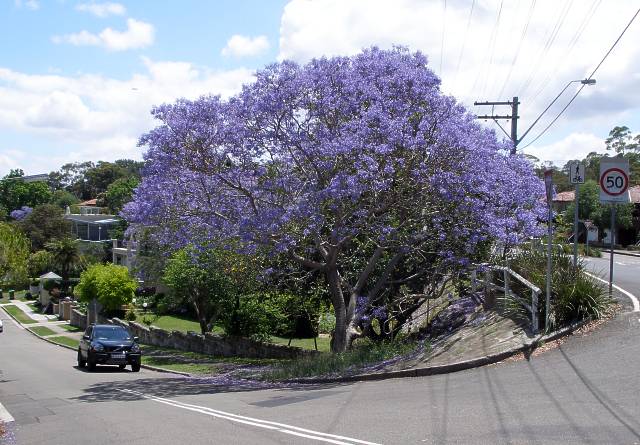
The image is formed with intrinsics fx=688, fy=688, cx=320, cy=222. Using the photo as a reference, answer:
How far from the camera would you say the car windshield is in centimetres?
2461

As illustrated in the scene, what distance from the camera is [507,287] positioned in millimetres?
15945

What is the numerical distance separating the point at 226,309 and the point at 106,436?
19733mm

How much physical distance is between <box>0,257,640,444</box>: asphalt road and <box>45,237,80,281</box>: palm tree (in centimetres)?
5356

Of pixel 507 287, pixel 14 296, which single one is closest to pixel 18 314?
pixel 14 296

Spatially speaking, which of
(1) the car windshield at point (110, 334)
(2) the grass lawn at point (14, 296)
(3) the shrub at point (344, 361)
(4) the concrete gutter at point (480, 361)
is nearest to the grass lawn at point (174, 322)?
(1) the car windshield at point (110, 334)

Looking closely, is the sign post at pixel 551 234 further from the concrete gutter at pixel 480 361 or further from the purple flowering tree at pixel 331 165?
the purple flowering tree at pixel 331 165

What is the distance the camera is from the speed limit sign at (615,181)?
14.2 m

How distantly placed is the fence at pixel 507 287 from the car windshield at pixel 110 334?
1268 centimetres

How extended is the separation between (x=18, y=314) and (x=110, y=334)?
41.3 m

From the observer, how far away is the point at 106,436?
10.2 meters

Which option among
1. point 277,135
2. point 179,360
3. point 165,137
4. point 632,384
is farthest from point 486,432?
point 179,360

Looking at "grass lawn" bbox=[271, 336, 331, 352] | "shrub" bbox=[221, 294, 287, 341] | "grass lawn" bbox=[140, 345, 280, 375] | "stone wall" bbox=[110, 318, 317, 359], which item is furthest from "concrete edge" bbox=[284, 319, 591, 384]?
"grass lawn" bbox=[271, 336, 331, 352]

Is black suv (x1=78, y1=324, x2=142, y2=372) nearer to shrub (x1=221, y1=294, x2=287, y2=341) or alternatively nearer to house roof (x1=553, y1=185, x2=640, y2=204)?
shrub (x1=221, y1=294, x2=287, y2=341)

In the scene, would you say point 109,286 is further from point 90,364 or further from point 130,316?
point 90,364
